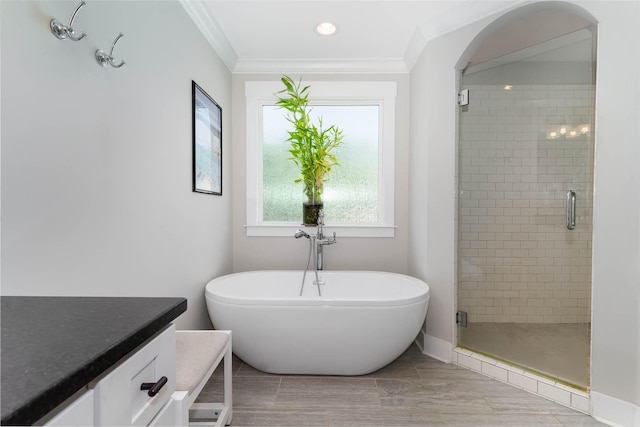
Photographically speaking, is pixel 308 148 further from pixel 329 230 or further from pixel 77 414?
pixel 77 414

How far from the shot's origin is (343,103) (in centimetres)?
287

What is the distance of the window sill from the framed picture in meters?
0.52

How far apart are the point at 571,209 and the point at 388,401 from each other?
160 centimetres

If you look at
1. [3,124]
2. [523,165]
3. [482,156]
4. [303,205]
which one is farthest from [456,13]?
[3,124]

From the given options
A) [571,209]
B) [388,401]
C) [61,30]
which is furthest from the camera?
[571,209]

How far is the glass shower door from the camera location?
1.97m

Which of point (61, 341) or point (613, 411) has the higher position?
point (61, 341)

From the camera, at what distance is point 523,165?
225 centimetres

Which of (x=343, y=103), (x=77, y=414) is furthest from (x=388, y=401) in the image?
(x=343, y=103)

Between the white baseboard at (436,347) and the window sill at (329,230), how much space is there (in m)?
0.89

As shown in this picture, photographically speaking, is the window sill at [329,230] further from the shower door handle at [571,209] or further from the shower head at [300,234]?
the shower door handle at [571,209]

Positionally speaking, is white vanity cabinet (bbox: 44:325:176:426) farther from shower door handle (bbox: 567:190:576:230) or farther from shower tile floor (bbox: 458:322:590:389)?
shower door handle (bbox: 567:190:576:230)

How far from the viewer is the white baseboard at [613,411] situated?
1.56 m

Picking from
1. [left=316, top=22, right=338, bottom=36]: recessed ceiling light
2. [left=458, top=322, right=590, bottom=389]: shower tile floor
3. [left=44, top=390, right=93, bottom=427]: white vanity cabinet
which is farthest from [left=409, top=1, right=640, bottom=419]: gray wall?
[left=44, top=390, right=93, bottom=427]: white vanity cabinet
